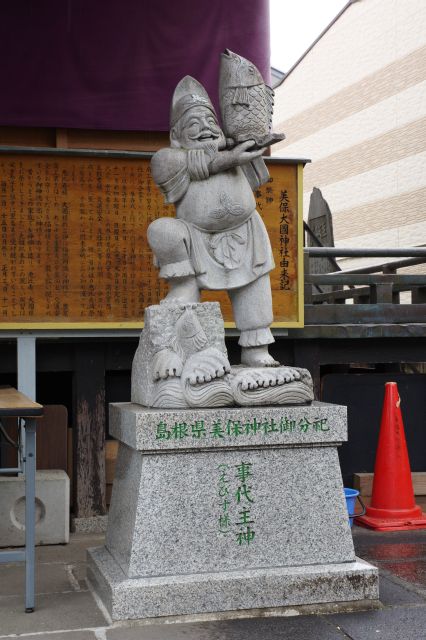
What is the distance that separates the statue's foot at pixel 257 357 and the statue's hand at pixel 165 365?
66 centimetres

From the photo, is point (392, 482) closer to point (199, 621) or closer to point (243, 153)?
point (199, 621)

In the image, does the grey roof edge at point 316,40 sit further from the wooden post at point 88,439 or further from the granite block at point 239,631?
the granite block at point 239,631

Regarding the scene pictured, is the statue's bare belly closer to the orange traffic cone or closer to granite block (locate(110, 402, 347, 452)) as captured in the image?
granite block (locate(110, 402, 347, 452))

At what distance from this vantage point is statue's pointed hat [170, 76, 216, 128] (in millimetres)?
5387

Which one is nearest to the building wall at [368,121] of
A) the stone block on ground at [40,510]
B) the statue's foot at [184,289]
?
the stone block on ground at [40,510]

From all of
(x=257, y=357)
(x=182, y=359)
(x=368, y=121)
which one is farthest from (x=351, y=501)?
(x=368, y=121)

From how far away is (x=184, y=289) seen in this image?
212 inches

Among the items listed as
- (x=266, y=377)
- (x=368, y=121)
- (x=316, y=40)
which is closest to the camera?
(x=266, y=377)

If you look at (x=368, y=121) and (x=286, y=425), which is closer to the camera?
(x=286, y=425)

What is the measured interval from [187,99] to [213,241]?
0.92 m

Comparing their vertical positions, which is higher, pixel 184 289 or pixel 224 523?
pixel 184 289

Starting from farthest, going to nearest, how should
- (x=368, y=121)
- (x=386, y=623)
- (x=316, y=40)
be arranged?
(x=316, y=40) < (x=368, y=121) < (x=386, y=623)

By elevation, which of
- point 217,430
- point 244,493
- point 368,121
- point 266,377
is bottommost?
point 244,493

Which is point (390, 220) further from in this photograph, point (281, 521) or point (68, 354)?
point (281, 521)
